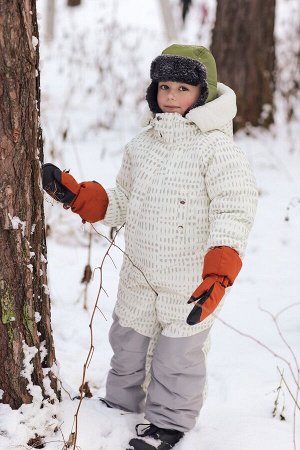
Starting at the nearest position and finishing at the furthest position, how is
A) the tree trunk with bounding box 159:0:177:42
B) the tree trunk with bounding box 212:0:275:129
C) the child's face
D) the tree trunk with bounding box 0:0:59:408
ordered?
the tree trunk with bounding box 0:0:59:408
the child's face
the tree trunk with bounding box 212:0:275:129
the tree trunk with bounding box 159:0:177:42

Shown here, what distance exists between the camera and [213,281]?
186 centimetres

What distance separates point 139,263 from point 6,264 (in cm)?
54

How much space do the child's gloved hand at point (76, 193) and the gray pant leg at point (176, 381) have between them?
531mm

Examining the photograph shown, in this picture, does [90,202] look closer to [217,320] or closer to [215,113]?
[215,113]

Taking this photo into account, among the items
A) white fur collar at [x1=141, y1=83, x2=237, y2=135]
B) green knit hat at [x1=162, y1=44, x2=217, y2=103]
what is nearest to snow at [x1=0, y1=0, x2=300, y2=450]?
white fur collar at [x1=141, y1=83, x2=237, y2=135]

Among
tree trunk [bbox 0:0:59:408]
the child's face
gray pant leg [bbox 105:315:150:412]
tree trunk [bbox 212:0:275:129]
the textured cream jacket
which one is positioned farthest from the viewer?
tree trunk [bbox 212:0:275:129]

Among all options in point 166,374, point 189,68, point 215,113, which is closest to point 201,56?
point 189,68

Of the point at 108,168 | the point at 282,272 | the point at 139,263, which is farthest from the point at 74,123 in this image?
the point at 139,263

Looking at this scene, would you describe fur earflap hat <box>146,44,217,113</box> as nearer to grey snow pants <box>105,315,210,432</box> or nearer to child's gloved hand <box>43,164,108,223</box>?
child's gloved hand <box>43,164,108,223</box>

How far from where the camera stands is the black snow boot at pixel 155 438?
7.25 feet

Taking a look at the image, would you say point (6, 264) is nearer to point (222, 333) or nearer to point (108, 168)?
point (222, 333)

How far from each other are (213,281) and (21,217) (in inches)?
24.1

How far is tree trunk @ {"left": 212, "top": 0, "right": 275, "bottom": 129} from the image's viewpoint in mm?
5895

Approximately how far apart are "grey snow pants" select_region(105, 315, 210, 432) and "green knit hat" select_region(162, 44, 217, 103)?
2.90ft
